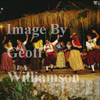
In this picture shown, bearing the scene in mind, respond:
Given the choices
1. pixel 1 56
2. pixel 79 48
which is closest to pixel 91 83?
pixel 79 48

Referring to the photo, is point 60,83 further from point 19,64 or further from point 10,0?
point 10,0

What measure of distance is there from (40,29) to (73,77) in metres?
1.02

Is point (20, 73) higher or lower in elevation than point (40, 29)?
lower

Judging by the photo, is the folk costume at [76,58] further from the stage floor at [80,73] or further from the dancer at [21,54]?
the dancer at [21,54]

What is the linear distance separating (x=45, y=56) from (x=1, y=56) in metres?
0.78

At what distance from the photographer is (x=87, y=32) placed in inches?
144

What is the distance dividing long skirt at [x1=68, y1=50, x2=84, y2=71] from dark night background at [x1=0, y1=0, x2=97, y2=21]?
0.80m

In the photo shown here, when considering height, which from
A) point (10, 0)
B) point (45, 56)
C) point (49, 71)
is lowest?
point (49, 71)

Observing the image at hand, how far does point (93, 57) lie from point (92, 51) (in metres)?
0.11

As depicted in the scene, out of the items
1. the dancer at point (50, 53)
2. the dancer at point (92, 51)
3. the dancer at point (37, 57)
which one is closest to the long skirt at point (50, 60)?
the dancer at point (50, 53)

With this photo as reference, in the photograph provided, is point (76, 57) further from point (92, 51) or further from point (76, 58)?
point (92, 51)

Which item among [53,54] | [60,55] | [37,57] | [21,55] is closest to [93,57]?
[60,55]

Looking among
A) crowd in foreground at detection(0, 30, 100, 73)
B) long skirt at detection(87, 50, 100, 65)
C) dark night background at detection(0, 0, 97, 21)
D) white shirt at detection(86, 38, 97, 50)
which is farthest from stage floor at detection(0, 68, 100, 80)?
dark night background at detection(0, 0, 97, 21)

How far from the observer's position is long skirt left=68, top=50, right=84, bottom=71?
3605mm
